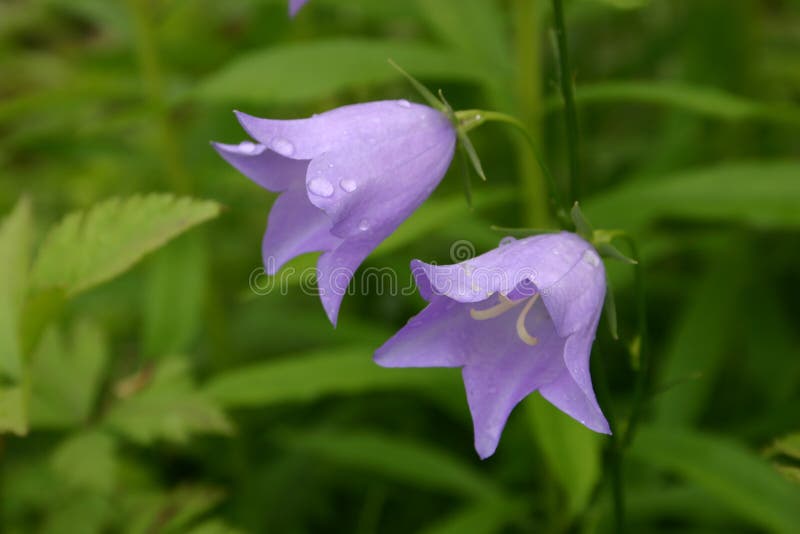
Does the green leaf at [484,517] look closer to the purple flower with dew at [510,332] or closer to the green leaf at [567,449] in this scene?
the green leaf at [567,449]

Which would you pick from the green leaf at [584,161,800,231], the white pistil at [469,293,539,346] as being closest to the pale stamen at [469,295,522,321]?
the white pistil at [469,293,539,346]

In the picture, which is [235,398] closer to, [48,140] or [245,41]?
[48,140]

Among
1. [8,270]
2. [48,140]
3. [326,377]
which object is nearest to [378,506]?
[326,377]

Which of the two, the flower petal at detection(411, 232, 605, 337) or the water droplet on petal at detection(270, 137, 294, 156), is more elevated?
the water droplet on petal at detection(270, 137, 294, 156)

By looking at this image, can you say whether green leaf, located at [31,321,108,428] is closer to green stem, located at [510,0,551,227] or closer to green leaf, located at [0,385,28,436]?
green leaf, located at [0,385,28,436]

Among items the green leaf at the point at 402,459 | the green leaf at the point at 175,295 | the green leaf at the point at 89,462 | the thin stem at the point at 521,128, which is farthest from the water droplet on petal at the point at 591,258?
the green leaf at the point at 175,295

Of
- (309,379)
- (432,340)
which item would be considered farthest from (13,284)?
(432,340)
